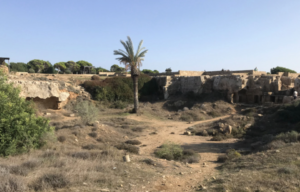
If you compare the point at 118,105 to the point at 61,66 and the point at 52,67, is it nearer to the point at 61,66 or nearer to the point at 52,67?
the point at 52,67

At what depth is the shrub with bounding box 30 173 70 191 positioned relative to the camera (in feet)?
14.9

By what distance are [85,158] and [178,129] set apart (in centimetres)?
994

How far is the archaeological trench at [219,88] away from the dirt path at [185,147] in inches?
321

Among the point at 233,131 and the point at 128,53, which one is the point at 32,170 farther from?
the point at 128,53

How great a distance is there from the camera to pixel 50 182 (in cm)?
469

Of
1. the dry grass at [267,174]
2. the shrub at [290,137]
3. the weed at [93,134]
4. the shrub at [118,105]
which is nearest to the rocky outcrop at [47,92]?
the shrub at [118,105]

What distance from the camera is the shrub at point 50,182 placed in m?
4.53

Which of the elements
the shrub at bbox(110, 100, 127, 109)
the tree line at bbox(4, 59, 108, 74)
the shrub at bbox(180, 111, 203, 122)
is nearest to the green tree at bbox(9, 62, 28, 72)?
the tree line at bbox(4, 59, 108, 74)

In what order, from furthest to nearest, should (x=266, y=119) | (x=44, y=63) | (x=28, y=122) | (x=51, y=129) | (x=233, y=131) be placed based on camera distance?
1. (x=44, y=63)
2. (x=266, y=119)
3. (x=233, y=131)
4. (x=51, y=129)
5. (x=28, y=122)

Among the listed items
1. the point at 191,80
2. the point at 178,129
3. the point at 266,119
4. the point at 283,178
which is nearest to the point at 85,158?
the point at 283,178

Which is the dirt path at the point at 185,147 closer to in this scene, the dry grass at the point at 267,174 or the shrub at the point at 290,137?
the dry grass at the point at 267,174

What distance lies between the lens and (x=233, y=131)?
1384 cm

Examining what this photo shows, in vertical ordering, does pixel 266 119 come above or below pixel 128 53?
below

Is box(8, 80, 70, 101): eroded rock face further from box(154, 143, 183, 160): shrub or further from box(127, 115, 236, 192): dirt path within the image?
box(154, 143, 183, 160): shrub
